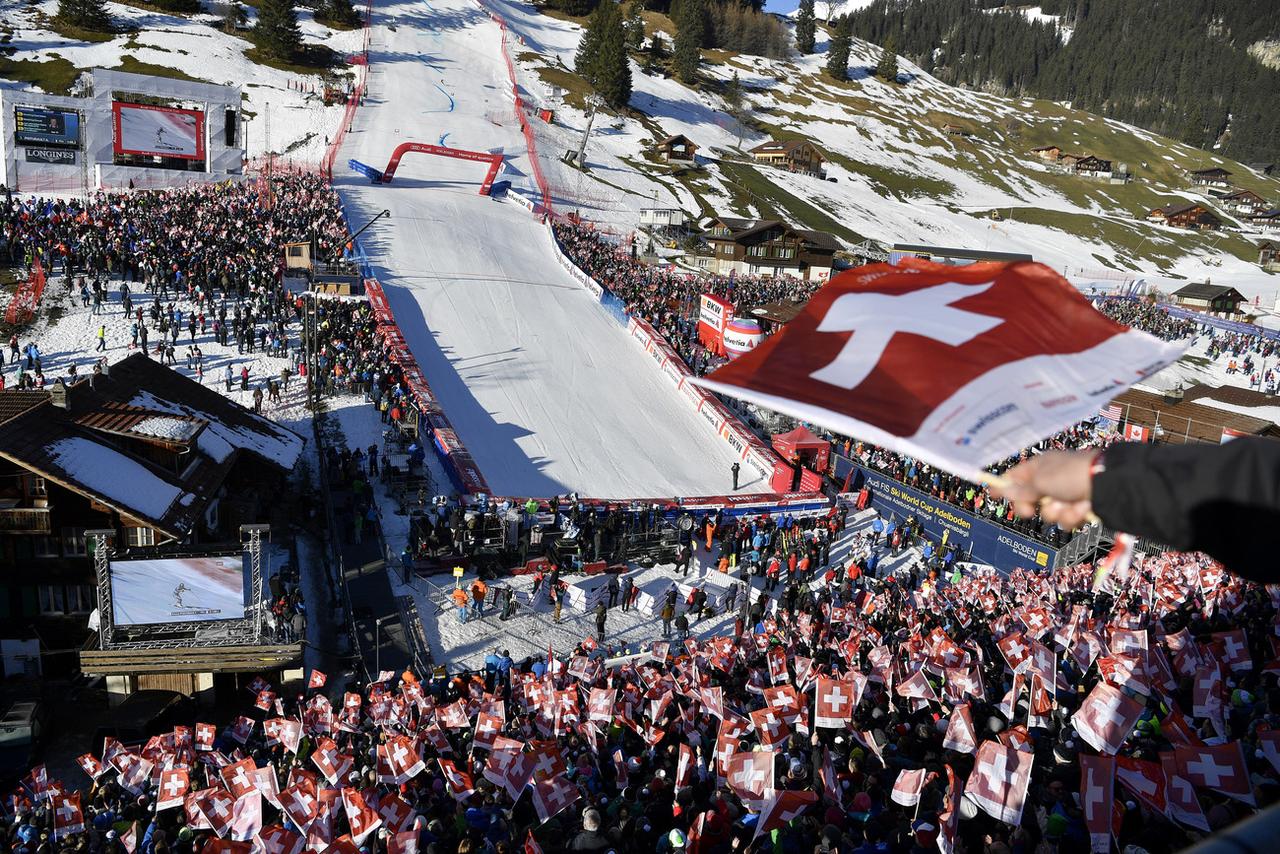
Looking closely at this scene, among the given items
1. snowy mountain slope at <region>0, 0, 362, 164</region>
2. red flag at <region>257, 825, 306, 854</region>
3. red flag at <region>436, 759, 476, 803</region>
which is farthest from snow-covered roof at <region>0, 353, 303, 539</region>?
snowy mountain slope at <region>0, 0, 362, 164</region>

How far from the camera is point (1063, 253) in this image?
9881 cm

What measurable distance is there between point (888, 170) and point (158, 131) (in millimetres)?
92665

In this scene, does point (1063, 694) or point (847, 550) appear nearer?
point (1063, 694)

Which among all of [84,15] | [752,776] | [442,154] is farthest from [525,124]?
[752,776]

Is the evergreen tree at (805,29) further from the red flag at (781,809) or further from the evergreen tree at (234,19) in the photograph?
the red flag at (781,809)

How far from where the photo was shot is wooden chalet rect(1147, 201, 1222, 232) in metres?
118

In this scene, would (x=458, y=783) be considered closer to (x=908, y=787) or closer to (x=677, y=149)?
(x=908, y=787)

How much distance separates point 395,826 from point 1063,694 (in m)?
8.44

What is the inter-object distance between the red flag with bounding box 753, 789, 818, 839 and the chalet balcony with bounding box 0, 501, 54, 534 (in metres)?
15.4

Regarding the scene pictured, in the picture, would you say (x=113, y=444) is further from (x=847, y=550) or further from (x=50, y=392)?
(x=847, y=550)

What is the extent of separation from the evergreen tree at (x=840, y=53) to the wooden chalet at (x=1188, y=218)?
184 ft

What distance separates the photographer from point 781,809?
8.09m

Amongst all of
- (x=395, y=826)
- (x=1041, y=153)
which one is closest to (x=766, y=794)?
(x=395, y=826)

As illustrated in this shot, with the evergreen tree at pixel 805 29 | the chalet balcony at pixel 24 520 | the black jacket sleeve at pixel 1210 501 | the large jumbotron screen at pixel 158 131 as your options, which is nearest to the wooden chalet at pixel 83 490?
the chalet balcony at pixel 24 520
